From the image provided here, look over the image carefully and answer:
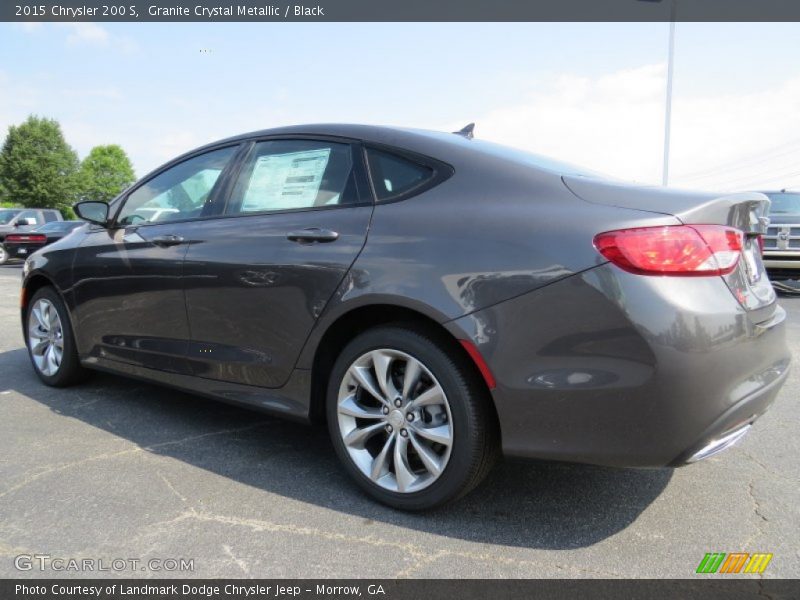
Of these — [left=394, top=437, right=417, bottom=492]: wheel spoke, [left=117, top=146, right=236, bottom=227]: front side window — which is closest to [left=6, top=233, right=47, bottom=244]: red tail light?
[left=117, top=146, right=236, bottom=227]: front side window

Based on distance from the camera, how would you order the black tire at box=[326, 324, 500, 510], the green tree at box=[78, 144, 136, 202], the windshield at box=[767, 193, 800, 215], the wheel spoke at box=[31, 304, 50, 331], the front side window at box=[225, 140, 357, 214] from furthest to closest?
the green tree at box=[78, 144, 136, 202], the windshield at box=[767, 193, 800, 215], the wheel spoke at box=[31, 304, 50, 331], the front side window at box=[225, 140, 357, 214], the black tire at box=[326, 324, 500, 510]

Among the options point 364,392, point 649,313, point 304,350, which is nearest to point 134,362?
point 304,350

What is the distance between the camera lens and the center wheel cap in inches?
99.0

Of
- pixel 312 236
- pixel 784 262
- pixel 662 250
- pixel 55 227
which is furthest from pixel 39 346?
pixel 55 227

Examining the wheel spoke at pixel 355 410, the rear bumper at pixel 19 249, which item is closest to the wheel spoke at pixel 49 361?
the wheel spoke at pixel 355 410

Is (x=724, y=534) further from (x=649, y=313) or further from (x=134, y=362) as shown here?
(x=134, y=362)

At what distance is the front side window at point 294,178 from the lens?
2891 mm

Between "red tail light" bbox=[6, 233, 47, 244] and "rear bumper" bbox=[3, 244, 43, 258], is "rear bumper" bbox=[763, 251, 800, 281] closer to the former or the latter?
"red tail light" bbox=[6, 233, 47, 244]

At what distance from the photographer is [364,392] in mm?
2670

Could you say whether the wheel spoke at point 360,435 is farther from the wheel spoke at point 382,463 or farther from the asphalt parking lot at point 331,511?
the asphalt parking lot at point 331,511

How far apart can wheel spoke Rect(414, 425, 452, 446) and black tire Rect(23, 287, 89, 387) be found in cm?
283

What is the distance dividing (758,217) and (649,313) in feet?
3.01

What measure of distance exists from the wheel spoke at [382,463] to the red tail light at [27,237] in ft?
60.7

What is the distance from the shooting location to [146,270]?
3.53 metres
